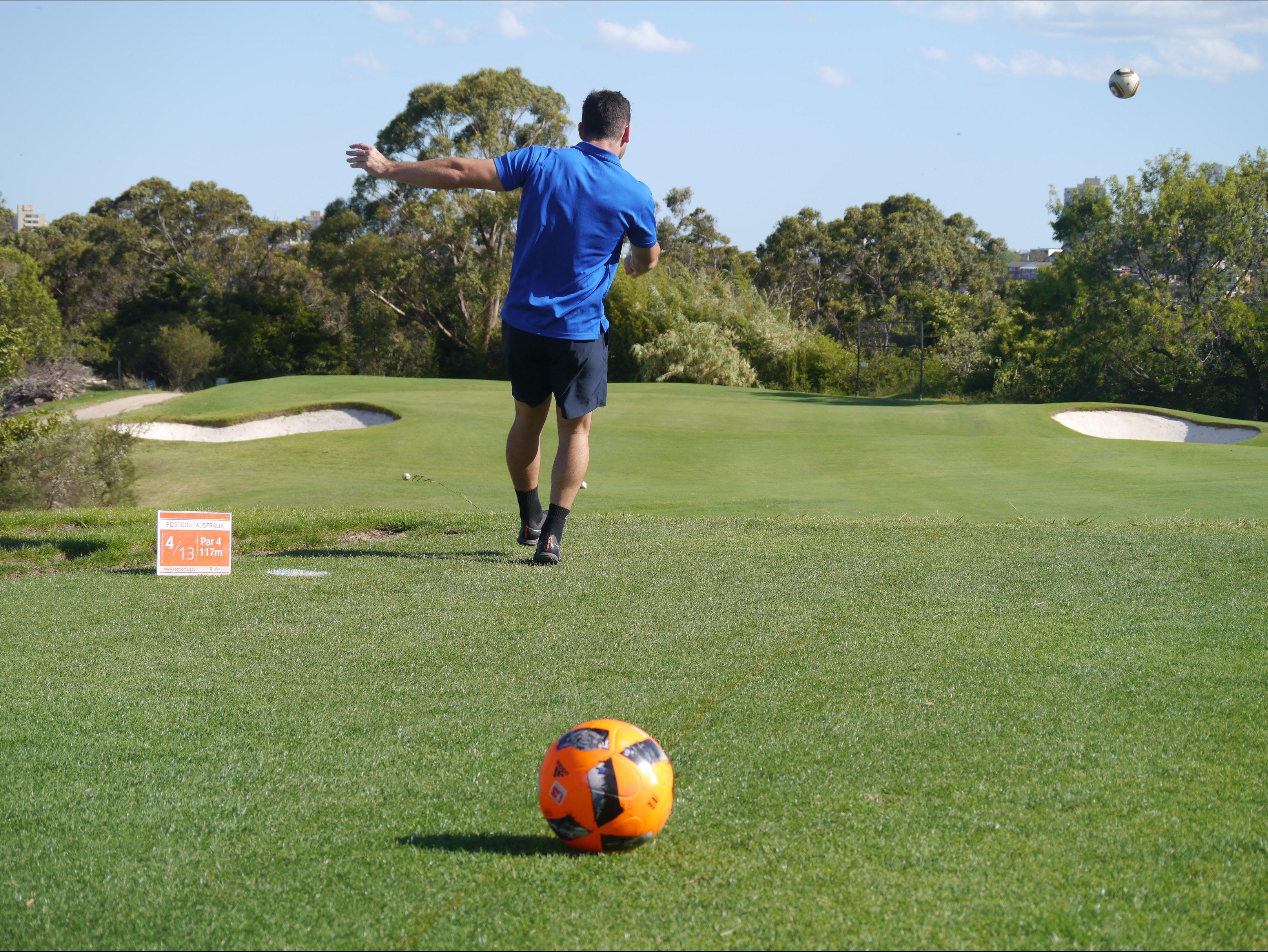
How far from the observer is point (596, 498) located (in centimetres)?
1234

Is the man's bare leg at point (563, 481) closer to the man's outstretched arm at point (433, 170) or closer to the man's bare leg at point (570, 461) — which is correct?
the man's bare leg at point (570, 461)

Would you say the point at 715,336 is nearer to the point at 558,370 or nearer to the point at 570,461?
the point at 570,461

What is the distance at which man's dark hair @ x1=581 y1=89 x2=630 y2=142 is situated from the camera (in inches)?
209

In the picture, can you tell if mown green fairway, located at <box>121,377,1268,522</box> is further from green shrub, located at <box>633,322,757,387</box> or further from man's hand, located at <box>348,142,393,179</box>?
green shrub, located at <box>633,322,757,387</box>

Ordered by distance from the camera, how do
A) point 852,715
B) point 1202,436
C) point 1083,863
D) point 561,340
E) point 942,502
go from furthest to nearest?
point 1202,436
point 942,502
point 561,340
point 852,715
point 1083,863

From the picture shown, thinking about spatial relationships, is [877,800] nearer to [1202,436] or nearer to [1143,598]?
[1143,598]

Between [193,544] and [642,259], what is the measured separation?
2.94 meters

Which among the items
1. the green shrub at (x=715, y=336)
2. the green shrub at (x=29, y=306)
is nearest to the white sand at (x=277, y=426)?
the green shrub at (x=715, y=336)

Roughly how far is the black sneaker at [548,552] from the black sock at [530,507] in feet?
1.13

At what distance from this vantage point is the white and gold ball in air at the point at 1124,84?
1753 cm

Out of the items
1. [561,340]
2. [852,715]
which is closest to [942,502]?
[561,340]

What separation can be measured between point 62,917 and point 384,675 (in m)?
1.72

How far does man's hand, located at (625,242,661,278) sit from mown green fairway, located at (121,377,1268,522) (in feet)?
15.7

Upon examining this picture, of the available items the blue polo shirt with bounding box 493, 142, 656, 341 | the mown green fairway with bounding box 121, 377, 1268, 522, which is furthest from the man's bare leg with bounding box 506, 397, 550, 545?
the mown green fairway with bounding box 121, 377, 1268, 522
